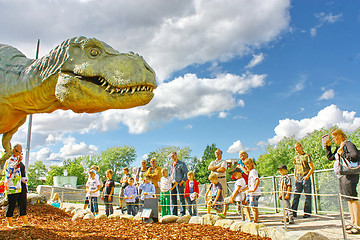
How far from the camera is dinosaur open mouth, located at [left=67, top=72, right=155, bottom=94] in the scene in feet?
8.43

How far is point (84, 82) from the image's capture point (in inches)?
106

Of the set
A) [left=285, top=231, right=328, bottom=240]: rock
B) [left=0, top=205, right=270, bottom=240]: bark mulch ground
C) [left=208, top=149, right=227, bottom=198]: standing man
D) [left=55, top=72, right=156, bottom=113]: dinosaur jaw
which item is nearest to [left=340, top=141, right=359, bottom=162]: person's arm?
[left=285, top=231, right=328, bottom=240]: rock

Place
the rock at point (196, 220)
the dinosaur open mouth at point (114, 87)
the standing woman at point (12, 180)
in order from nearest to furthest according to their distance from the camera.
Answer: the dinosaur open mouth at point (114, 87)
the standing woman at point (12, 180)
the rock at point (196, 220)

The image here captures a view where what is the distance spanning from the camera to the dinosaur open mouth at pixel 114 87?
257cm

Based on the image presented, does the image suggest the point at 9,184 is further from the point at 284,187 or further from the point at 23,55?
the point at 284,187

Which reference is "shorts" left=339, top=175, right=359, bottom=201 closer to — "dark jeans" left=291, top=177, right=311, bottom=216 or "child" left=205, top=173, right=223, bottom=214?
"dark jeans" left=291, top=177, right=311, bottom=216

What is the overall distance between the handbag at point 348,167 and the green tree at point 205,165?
5303cm

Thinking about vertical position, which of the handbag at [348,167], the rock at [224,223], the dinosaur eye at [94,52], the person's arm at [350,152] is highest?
the dinosaur eye at [94,52]

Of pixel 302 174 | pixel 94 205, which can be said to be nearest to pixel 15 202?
pixel 94 205

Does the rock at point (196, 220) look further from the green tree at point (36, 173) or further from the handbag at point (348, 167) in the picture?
the green tree at point (36, 173)

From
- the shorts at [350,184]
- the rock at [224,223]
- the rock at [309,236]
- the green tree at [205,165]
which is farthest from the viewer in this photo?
the green tree at [205,165]

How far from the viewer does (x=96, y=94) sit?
265cm

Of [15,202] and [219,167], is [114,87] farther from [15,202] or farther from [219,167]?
[219,167]

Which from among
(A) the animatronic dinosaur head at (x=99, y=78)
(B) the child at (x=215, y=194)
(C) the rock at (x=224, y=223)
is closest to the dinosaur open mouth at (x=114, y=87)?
(A) the animatronic dinosaur head at (x=99, y=78)
